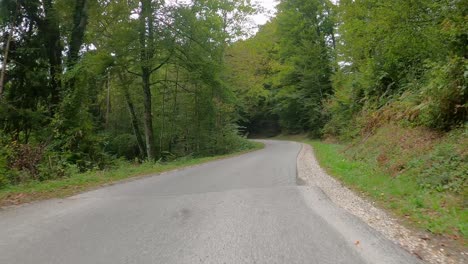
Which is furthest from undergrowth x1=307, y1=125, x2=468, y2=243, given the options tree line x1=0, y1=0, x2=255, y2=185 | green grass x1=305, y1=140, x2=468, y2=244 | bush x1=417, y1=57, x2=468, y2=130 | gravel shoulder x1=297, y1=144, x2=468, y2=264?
tree line x1=0, y1=0, x2=255, y2=185

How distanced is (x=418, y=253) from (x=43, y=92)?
539 inches

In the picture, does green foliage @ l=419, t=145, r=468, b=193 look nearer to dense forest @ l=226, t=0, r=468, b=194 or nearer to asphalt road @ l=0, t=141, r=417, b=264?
dense forest @ l=226, t=0, r=468, b=194

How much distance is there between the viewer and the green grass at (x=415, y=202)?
4.89 meters

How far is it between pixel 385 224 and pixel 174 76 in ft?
71.2

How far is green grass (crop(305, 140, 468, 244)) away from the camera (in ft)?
16.0

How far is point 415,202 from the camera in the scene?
239 inches

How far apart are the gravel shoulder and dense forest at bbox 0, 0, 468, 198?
5.42ft

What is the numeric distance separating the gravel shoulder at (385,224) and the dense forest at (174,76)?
1.65 m

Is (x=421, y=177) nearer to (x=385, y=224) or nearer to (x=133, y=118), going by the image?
(x=385, y=224)

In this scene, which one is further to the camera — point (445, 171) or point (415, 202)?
point (445, 171)

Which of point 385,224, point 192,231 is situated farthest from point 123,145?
point 385,224

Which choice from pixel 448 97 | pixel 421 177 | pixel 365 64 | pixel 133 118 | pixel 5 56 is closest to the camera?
pixel 421 177

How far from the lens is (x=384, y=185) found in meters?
7.70

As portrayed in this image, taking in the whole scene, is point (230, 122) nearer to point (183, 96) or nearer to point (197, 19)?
point (183, 96)
